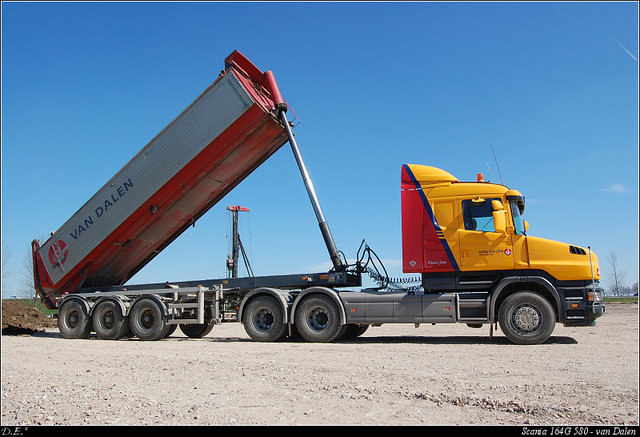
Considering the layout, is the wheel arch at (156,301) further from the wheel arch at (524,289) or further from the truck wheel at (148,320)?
the wheel arch at (524,289)

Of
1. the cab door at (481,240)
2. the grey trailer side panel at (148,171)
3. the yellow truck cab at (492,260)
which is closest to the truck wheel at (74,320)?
the grey trailer side panel at (148,171)

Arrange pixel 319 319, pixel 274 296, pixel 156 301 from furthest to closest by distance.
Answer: pixel 156 301 < pixel 274 296 < pixel 319 319

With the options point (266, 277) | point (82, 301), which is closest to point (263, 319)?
point (266, 277)

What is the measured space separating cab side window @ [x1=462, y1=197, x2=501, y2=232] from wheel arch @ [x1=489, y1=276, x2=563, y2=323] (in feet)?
3.47

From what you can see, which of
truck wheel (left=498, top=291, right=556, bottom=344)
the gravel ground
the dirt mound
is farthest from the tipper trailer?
the dirt mound

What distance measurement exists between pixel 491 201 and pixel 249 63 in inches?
227

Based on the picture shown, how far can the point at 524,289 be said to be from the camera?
9633 millimetres

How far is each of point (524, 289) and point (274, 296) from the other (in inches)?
200

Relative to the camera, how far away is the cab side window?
9578 mm

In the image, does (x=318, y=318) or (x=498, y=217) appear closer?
(x=498, y=217)

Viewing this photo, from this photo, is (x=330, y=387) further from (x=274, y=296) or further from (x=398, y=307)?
(x=274, y=296)

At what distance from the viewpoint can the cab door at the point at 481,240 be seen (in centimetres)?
947

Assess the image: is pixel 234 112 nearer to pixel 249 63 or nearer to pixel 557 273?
pixel 249 63

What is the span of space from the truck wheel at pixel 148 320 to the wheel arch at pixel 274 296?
1.96m
